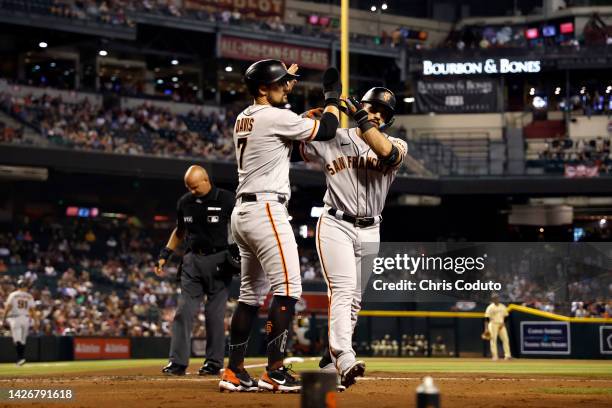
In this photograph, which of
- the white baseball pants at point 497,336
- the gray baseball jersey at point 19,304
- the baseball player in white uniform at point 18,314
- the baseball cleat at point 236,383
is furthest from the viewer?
the white baseball pants at point 497,336

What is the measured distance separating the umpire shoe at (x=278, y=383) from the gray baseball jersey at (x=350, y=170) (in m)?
1.39

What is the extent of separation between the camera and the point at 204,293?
1110cm

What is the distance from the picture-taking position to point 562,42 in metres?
42.9

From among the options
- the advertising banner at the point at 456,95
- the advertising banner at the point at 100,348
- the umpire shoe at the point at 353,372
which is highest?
the advertising banner at the point at 456,95

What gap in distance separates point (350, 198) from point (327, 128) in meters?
0.84

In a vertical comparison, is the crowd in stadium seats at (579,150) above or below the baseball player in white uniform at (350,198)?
above

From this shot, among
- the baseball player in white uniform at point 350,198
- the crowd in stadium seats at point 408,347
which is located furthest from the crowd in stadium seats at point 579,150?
the baseball player in white uniform at point 350,198

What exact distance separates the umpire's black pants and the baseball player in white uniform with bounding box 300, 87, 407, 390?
Answer: 2.74 meters

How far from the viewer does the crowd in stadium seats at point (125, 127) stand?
30.7 meters

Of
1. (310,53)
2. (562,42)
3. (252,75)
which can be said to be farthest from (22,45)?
(252,75)

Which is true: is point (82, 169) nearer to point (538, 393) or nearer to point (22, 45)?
point (22, 45)

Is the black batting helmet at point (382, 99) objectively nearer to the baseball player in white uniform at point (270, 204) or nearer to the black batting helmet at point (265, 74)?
the baseball player in white uniform at point (270, 204)

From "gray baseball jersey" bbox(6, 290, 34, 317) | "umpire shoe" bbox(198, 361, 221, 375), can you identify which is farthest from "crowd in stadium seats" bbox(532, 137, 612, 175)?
"umpire shoe" bbox(198, 361, 221, 375)

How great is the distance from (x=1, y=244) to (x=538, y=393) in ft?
79.8
